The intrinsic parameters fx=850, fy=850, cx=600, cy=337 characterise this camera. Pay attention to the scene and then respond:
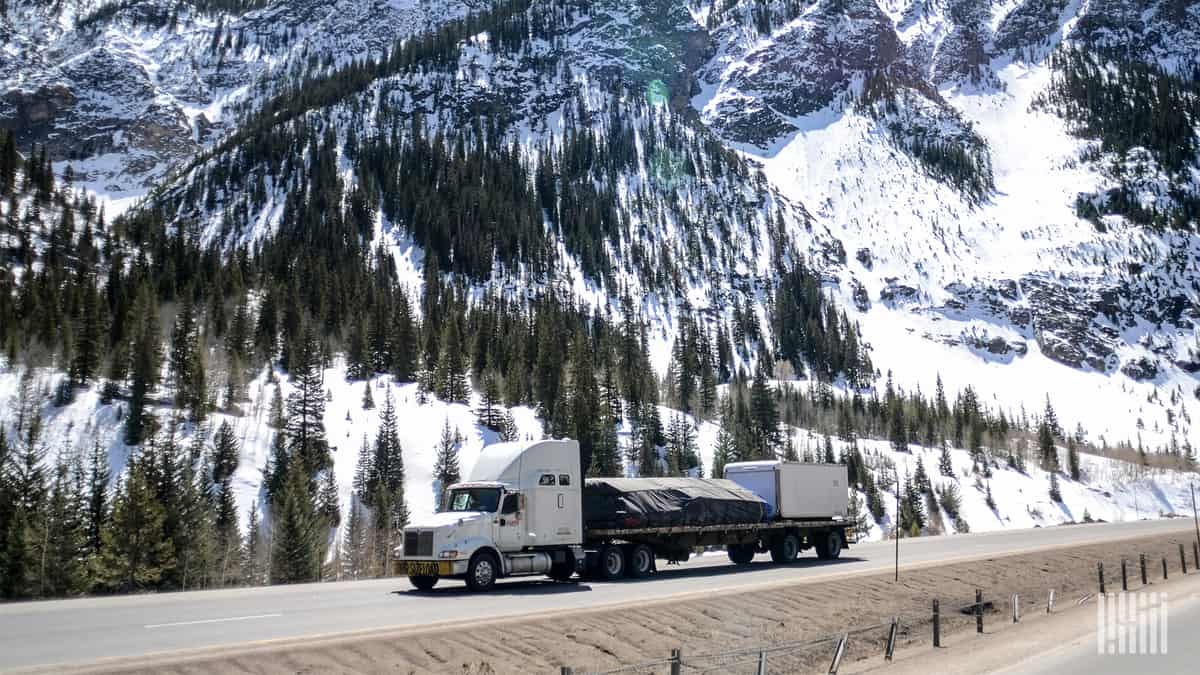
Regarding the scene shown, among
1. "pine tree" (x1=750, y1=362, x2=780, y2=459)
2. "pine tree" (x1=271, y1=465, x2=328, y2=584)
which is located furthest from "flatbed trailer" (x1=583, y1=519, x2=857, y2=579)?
"pine tree" (x1=750, y1=362, x2=780, y2=459)

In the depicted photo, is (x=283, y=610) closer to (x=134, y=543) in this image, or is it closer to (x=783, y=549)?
(x=783, y=549)

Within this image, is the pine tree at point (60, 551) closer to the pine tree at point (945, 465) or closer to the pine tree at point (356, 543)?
the pine tree at point (356, 543)

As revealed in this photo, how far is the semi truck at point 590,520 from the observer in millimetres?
25438

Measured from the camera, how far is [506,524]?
26219 mm

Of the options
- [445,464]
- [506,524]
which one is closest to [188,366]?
[445,464]

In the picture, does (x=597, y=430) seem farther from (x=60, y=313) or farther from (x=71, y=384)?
(x=60, y=313)

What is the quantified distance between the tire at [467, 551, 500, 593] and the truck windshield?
1.41 m

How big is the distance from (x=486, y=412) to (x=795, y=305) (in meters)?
119

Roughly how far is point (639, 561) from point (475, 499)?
6973mm

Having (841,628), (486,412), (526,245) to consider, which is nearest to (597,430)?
(486,412)

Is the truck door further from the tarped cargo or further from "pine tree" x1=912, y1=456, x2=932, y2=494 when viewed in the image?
"pine tree" x1=912, y1=456, x2=932, y2=494

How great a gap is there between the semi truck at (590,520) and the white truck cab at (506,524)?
0.03 m

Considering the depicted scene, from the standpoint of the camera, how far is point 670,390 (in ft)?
452

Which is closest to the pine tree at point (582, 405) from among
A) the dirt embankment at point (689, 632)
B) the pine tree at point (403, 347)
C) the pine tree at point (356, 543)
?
the pine tree at point (403, 347)
